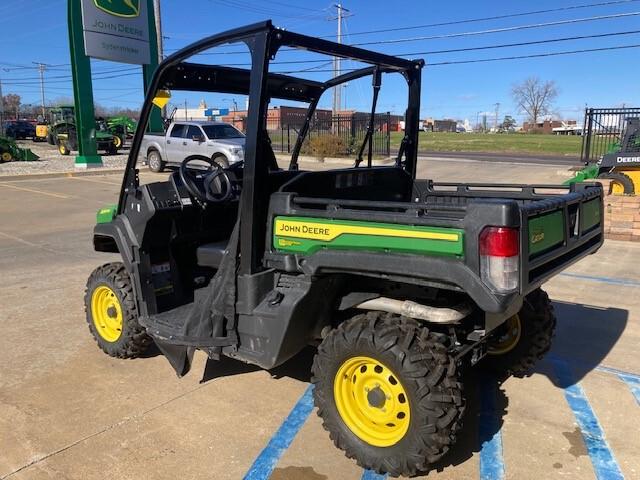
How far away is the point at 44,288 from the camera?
6176 millimetres

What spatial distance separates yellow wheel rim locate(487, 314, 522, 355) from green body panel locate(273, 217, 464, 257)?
1586 mm

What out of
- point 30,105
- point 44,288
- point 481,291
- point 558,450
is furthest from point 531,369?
point 30,105

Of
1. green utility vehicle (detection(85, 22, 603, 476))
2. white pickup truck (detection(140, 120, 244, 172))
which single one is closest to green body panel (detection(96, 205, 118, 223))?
green utility vehicle (detection(85, 22, 603, 476))

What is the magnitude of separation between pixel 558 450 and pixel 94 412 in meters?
2.77

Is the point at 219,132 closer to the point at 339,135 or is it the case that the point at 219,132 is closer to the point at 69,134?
the point at 339,135

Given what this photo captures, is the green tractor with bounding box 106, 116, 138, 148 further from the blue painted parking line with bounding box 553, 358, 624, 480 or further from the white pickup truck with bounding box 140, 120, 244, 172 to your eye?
the blue painted parking line with bounding box 553, 358, 624, 480

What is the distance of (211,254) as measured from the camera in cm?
384

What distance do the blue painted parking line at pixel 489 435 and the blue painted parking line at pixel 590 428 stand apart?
0.48 metres

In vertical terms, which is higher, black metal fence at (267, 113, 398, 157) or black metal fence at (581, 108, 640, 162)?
black metal fence at (581, 108, 640, 162)

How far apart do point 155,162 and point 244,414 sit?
17615mm

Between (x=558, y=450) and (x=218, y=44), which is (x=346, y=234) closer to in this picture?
(x=218, y=44)

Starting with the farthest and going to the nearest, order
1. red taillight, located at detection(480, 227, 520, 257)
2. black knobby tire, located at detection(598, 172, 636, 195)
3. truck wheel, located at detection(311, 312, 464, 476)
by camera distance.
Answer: black knobby tire, located at detection(598, 172, 636, 195) → truck wheel, located at detection(311, 312, 464, 476) → red taillight, located at detection(480, 227, 520, 257)

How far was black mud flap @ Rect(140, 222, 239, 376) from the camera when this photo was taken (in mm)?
3285

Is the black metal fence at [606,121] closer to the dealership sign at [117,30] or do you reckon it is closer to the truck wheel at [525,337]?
the truck wheel at [525,337]
